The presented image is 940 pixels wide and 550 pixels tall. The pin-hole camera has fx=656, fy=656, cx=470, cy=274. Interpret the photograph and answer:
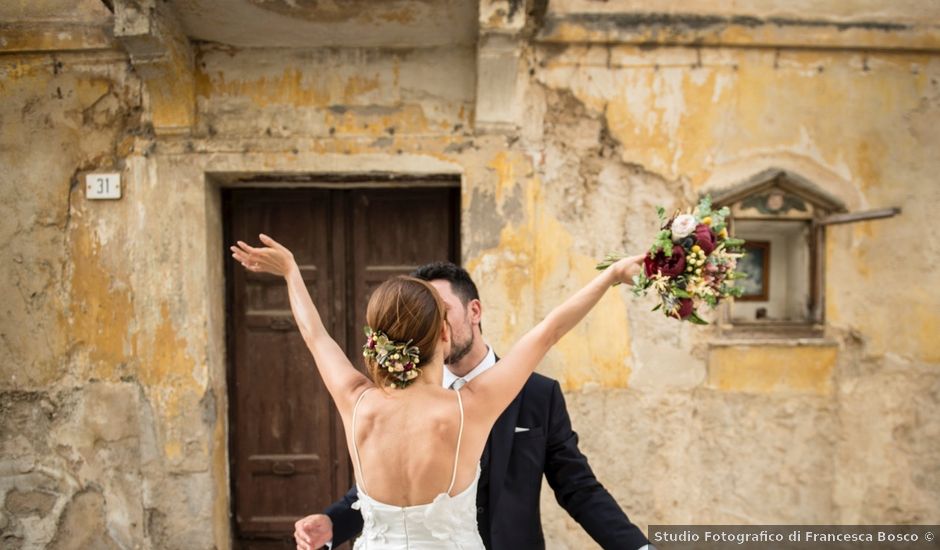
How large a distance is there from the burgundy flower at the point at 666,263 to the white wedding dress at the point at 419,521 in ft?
2.31

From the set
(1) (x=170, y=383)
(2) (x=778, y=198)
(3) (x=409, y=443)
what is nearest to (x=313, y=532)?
(3) (x=409, y=443)

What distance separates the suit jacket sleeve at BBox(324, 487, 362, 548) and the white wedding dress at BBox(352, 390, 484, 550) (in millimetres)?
322

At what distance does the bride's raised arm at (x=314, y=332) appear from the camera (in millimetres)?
2072

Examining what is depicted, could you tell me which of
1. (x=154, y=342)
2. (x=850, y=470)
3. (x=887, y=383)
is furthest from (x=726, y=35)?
(x=154, y=342)

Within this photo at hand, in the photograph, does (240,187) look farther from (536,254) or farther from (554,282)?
(554,282)

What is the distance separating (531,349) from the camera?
2.02 meters

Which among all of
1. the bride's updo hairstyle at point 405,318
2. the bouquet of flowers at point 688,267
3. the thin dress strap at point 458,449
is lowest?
the thin dress strap at point 458,449

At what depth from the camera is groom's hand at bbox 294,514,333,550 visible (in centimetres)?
227

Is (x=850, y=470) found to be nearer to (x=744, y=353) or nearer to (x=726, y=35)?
(x=744, y=353)

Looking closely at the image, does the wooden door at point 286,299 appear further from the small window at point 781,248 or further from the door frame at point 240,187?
the small window at point 781,248

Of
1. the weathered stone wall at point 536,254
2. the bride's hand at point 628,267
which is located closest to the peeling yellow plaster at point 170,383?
the weathered stone wall at point 536,254

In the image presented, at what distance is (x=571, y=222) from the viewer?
159 inches

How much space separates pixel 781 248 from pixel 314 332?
11.4 ft

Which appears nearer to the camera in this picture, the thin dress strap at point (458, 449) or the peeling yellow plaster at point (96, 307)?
the thin dress strap at point (458, 449)
